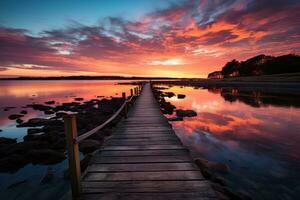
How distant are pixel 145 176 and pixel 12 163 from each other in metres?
6.81

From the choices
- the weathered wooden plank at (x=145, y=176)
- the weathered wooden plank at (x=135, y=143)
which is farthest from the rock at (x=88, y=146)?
the weathered wooden plank at (x=145, y=176)

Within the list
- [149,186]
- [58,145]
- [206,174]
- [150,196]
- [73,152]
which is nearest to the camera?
[73,152]

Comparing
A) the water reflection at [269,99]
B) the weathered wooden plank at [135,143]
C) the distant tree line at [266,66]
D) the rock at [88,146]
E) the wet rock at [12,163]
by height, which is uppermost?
the distant tree line at [266,66]

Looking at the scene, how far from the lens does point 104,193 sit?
3430mm

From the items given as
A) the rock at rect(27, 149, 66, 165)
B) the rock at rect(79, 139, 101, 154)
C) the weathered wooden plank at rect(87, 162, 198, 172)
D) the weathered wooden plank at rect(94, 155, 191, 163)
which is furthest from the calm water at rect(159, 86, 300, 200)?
the rock at rect(27, 149, 66, 165)

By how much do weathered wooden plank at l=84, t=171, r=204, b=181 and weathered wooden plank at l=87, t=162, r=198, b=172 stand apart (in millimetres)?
149

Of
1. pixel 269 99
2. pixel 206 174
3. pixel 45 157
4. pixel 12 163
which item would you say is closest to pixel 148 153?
pixel 206 174

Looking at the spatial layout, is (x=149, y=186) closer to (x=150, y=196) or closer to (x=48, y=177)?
(x=150, y=196)

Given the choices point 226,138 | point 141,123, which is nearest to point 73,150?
point 141,123

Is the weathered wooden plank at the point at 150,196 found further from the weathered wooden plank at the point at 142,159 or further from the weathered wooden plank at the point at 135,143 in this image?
the weathered wooden plank at the point at 135,143

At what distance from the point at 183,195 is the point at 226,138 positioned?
8.59 m

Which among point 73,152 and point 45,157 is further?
point 45,157

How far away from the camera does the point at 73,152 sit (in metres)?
3.08

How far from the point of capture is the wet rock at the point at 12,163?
730 centimetres
